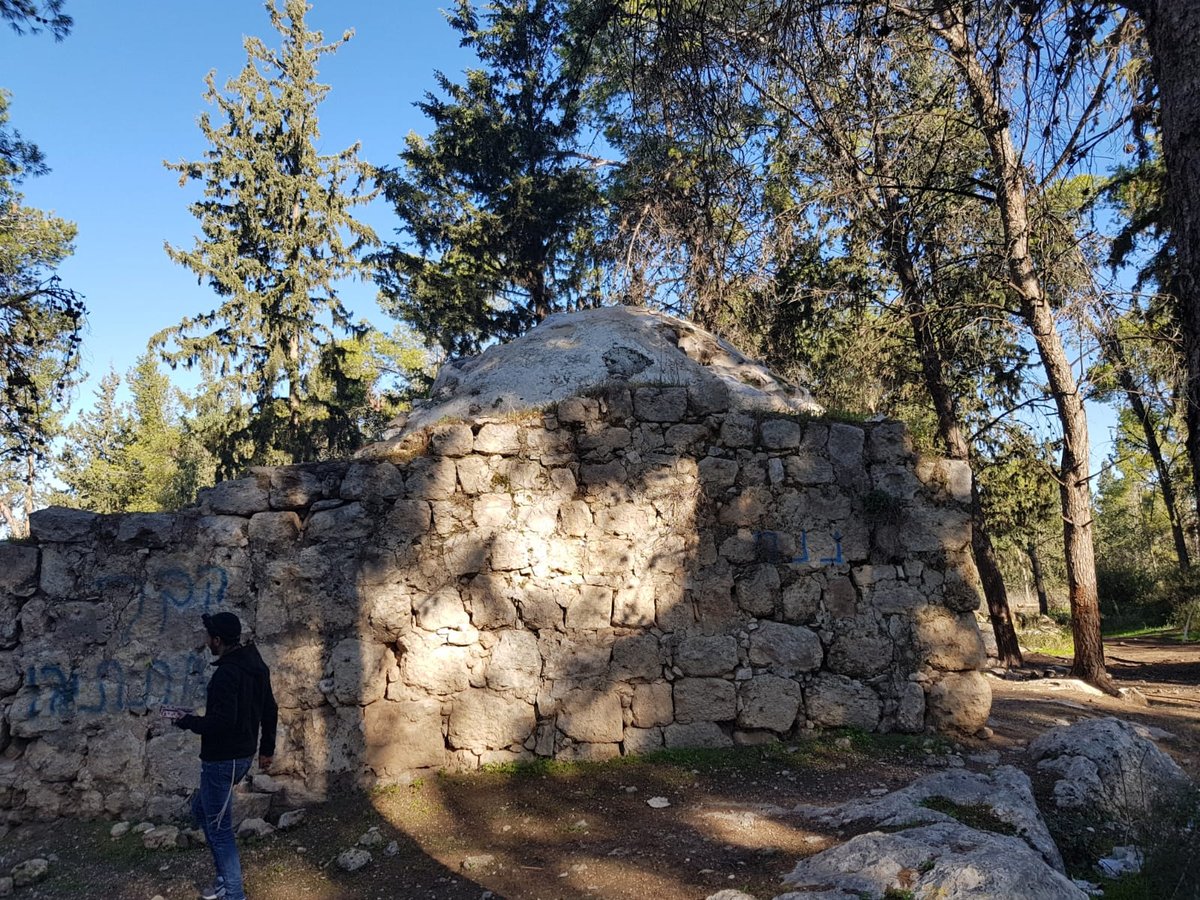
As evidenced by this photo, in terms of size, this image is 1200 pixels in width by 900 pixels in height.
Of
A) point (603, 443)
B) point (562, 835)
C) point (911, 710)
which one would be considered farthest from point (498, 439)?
point (911, 710)

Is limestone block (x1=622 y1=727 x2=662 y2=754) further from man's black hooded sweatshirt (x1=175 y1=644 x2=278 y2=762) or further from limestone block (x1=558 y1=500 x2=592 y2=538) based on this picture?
man's black hooded sweatshirt (x1=175 y1=644 x2=278 y2=762)

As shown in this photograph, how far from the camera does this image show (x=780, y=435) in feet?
22.4

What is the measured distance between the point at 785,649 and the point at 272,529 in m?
4.38

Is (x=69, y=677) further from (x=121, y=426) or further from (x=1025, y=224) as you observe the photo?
(x=121, y=426)

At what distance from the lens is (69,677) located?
19.1 ft

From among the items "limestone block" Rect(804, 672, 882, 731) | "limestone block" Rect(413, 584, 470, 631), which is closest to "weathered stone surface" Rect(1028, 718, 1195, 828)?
"limestone block" Rect(804, 672, 882, 731)

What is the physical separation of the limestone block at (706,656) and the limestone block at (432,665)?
1.79 m

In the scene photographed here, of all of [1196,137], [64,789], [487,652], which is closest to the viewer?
[1196,137]

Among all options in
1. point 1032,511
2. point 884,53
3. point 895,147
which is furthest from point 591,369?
point 1032,511

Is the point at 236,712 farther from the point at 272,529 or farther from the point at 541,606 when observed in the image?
the point at 541,606

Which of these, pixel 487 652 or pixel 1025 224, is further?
pixel 1025 224

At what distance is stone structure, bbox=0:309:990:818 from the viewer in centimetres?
588

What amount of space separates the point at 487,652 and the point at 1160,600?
2060 centimetres

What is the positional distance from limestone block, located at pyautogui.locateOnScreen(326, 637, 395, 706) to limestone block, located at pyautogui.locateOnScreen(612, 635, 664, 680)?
6.00 feet
